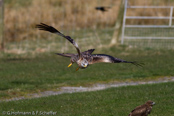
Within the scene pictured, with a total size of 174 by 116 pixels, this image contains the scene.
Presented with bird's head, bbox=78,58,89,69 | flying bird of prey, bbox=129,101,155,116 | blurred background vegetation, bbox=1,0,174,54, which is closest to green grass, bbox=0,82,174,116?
flying bird of prey, bbox=129,101,155,116

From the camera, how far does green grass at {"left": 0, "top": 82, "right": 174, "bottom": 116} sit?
9016 mm

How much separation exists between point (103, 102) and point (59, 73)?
16.8ft

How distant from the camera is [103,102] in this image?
9.96m

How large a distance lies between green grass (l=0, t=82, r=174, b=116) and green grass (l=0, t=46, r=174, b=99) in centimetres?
175

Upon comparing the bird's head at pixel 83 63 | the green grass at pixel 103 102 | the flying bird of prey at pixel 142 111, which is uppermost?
the bird's head at pixel 83 63

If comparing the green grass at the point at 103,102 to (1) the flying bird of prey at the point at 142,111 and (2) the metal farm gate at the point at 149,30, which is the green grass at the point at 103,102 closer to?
(1) the flying bird of prey at the point at 142,111

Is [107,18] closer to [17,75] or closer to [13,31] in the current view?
[13,31]

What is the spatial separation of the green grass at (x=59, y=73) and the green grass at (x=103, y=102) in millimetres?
1747

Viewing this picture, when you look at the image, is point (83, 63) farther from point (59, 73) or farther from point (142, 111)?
point (59, 73)

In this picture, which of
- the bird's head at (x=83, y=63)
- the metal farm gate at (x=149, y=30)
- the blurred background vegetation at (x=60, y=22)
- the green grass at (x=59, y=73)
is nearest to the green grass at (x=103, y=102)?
the bird's head at (x=83, y=63)

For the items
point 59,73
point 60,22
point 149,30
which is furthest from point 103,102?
point 60,22

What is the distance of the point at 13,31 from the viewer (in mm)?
27094

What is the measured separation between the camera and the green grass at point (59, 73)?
12.7m

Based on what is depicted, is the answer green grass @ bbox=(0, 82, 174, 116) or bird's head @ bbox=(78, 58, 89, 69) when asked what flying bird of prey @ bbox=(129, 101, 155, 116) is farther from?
bird's head @ bbox=(78, 58, 89, 69)
